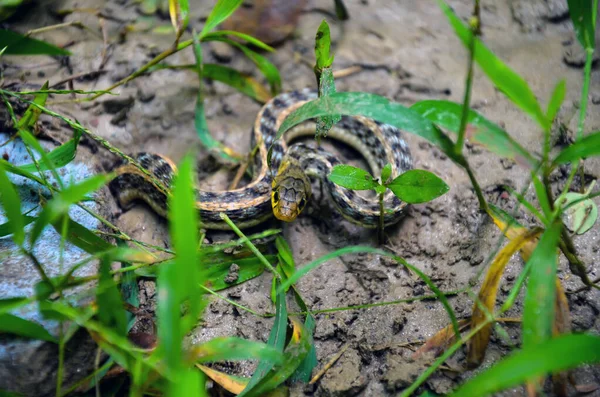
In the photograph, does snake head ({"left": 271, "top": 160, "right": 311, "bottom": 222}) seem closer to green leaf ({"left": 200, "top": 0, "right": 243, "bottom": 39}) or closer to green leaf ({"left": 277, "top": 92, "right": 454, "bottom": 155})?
green leaf ({"left": 277, "top": 92, "right": 454, "bottom": 155})

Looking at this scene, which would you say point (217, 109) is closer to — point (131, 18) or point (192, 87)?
point (192, 87)

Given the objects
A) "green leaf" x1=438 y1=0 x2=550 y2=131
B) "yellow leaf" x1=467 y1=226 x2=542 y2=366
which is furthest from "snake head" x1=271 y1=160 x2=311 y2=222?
"green leaf" x1=438 y1=0 x2=550 y2=131

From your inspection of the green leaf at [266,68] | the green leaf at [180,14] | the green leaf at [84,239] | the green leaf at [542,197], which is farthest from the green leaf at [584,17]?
the green leaf at [84,239]

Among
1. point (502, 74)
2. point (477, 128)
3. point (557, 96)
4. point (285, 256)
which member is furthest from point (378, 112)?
point (285, 256)

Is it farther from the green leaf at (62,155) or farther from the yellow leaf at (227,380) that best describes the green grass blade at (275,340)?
the green leaf at (62,155)

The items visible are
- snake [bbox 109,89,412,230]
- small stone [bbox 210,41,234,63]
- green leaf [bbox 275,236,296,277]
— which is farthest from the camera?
small stone [bbox 210,41,234,63]

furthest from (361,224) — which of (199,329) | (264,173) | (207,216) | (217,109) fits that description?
(217,109)
